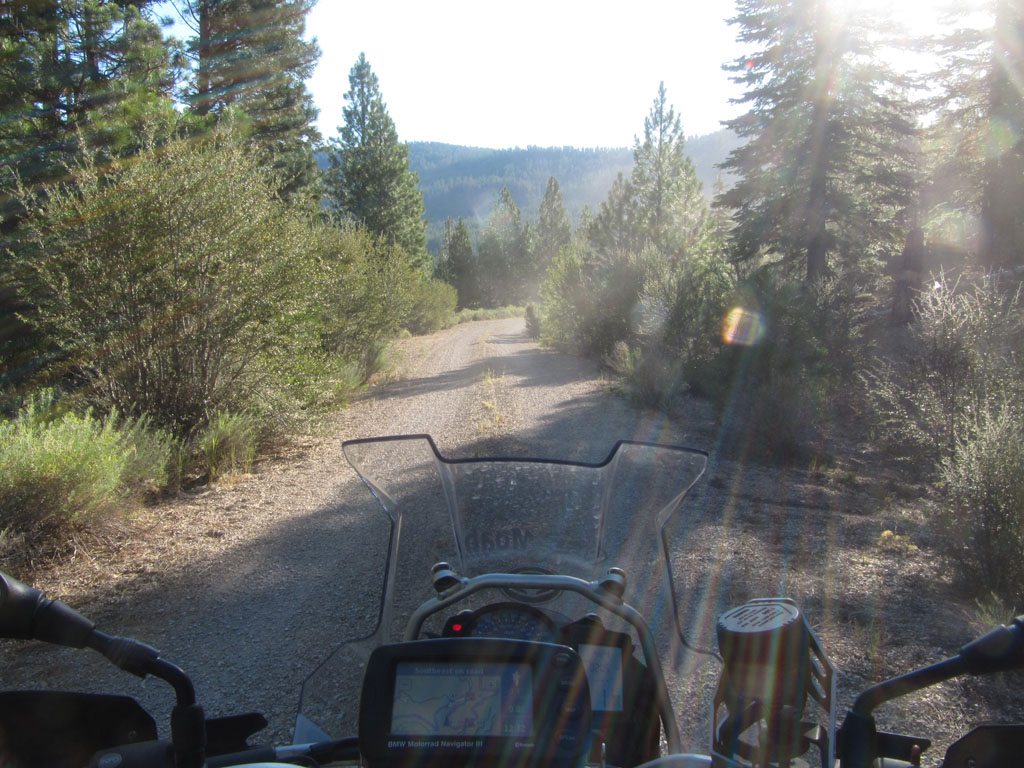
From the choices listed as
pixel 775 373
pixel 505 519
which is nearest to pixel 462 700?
pixel 505 519

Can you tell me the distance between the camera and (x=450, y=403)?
1277cm

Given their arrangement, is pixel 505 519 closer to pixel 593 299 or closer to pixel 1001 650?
pixel 1001 650

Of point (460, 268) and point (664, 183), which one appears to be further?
point (460, 268)

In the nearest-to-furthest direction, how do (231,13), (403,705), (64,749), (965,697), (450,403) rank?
Result: 1. (403,705)
2. (64,749)
3. (965,697)
4. (450,403)
5. (231,13)

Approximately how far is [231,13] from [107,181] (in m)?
12.6

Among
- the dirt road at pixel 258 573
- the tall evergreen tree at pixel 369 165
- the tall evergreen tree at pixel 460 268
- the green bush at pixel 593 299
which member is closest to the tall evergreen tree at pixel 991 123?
Result: the green bush at pixel 593 299

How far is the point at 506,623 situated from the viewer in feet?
6.08

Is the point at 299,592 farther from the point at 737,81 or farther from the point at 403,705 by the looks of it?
the point at 737,81

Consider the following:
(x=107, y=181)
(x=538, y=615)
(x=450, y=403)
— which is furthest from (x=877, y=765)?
(x=450, y=403)

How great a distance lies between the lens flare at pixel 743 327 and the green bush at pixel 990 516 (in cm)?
736

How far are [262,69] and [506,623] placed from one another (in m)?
20.3

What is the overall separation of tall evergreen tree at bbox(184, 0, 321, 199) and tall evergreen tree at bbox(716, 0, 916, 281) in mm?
13575

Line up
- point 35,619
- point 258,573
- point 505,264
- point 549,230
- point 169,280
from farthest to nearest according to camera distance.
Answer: point 505,264 → point 549,230 → point 169,280 → point 258,573 → point 35,619

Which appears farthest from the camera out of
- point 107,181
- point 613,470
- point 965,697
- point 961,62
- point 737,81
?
point 737,81
